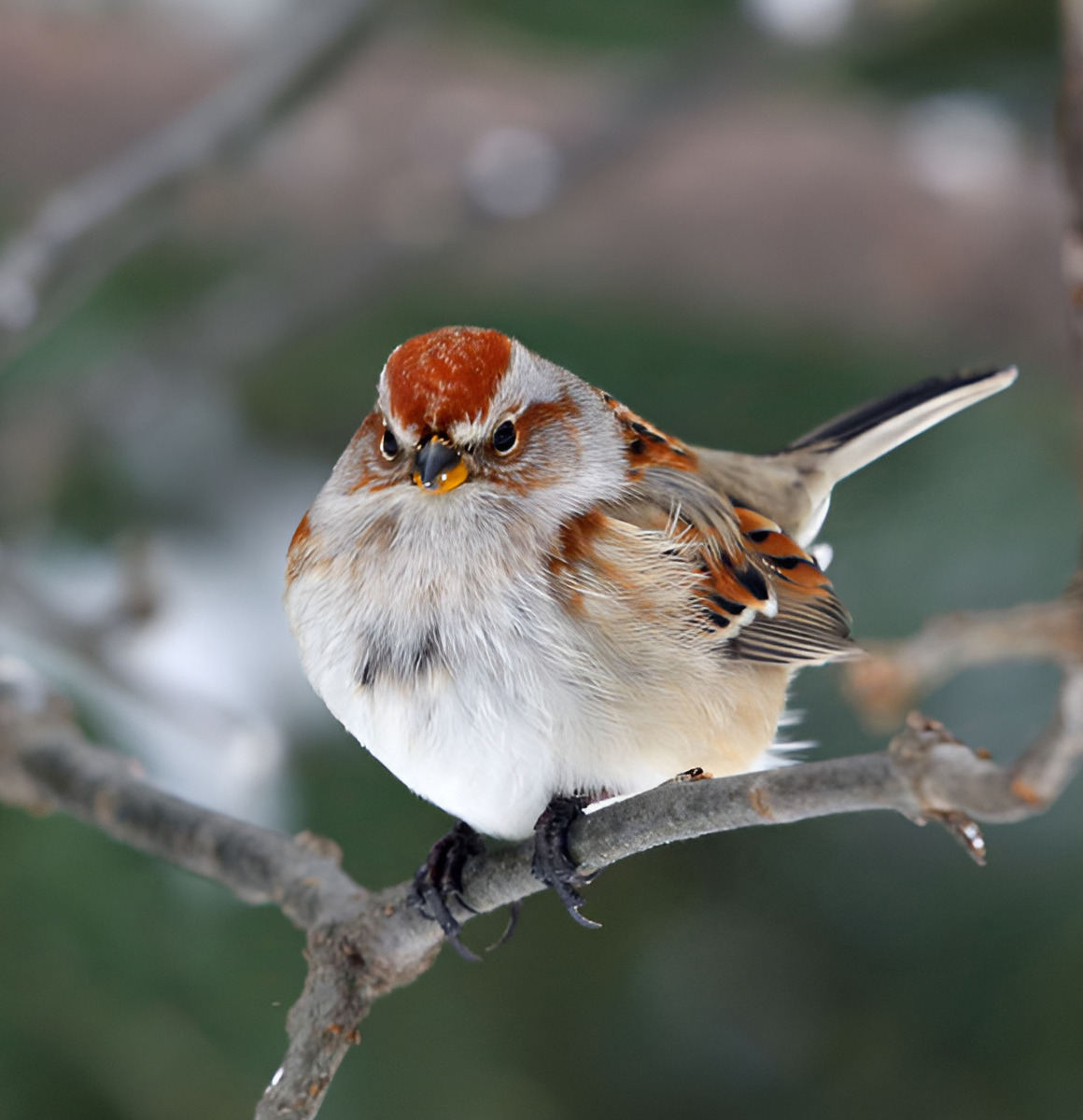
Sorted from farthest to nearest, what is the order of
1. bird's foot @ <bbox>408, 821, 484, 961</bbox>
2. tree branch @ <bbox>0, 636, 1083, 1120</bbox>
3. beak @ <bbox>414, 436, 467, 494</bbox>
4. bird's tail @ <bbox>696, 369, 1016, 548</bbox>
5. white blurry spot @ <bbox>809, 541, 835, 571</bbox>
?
1. white blurry spot @ <bbox>809, 541, 835, 571</bbox>
2. bird's tail @ <bbox>696, 369, 1016, 548</bbox>
3. bird's foot @ <bbox>408, 821, 484, 961</bbox>
4. beak @ <bbox>414, 436, 467, 494</bbox>
5. tree branch @ <bbox>0, 636, 1083, 1120</bbox>

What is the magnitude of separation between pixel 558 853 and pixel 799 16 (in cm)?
Result: 174

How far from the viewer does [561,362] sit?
2.44 meters

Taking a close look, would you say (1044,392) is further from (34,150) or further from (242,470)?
(34,150)

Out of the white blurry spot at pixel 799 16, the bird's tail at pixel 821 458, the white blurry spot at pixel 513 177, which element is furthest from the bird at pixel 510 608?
the white blurry spot at pixel 799 16

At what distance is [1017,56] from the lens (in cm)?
276

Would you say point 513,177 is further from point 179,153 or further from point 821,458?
point 821,458

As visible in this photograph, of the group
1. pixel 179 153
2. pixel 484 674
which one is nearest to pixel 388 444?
pixel 484 674

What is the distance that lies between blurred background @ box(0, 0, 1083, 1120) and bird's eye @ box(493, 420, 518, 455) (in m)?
0.71

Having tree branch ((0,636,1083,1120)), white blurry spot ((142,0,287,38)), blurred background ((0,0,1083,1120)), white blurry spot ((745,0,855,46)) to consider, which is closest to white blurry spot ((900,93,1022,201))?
blurred background ((0,0,1083,1120))

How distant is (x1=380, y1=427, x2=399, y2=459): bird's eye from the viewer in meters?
1.18

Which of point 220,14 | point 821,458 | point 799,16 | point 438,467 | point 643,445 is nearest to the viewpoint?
point 438,467

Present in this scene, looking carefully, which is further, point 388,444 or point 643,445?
Result: point 643,445

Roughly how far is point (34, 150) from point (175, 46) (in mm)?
384

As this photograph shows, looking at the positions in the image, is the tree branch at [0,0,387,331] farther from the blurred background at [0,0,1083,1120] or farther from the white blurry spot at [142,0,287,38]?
the white blurry spot at [142,0,287,38]
